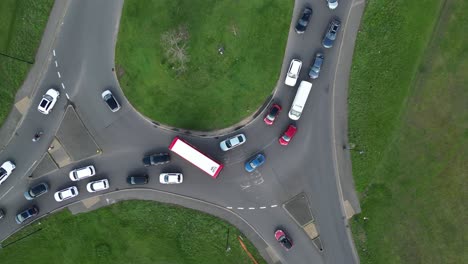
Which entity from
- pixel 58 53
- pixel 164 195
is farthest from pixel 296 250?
pixel 58 53

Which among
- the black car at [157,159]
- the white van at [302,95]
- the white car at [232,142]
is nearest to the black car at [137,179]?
the black car at [157,159]

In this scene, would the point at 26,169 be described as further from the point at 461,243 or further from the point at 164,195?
the point at 461,243

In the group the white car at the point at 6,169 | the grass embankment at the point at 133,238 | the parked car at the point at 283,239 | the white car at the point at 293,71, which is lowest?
the parked car at the point at 283,239

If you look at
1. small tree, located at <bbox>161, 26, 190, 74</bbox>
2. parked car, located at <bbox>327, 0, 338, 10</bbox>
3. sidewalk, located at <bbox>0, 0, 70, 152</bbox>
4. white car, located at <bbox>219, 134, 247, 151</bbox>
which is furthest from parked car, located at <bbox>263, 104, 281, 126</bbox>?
sidewalk, located at <bbox>0, 0, 70, 152</bbox>

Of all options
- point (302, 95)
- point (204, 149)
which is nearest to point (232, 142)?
point (204, 149)

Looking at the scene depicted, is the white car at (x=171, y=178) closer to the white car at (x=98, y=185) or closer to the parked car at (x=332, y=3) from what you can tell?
the white car at (x=98, y=185)

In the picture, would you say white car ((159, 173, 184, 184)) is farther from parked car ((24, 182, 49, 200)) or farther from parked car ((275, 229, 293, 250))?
parked car ((24, 182, 49, 200))
